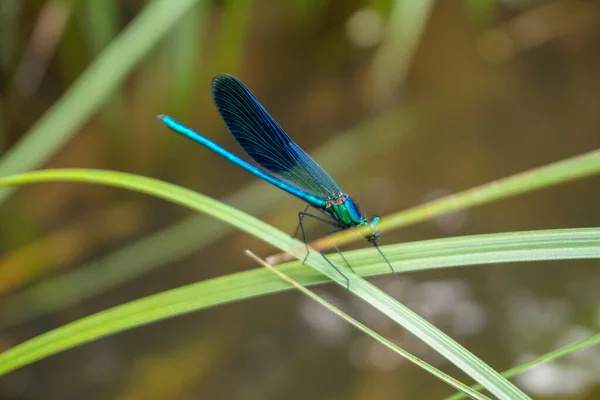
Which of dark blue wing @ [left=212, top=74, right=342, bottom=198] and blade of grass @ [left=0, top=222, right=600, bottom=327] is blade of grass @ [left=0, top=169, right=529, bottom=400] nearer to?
blade of grass @ [left=0, top=222, right=600, bottom=327]

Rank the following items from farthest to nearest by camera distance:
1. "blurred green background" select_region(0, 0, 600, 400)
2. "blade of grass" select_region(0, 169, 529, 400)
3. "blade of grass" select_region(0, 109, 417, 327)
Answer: "blade of grass" select_region(0, 109, 417, 327) < "blurred green background" select_region(0, 0, 600, 400) < "blade of grass" select_region(0, 169, 529, 400)

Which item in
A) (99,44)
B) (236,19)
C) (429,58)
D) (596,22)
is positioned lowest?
(99,44)

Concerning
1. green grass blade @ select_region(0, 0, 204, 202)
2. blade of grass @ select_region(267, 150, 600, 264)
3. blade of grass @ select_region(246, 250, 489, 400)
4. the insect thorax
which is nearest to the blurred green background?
green grass blade @ select_region(0, 0, 204, 202)

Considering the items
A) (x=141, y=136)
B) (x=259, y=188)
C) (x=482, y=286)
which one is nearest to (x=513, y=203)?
(x=482, y=286)

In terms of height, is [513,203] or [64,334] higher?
[513,203]

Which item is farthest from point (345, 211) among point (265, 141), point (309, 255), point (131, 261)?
point (131, 261)

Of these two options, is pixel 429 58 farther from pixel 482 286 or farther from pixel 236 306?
pixel 236 306

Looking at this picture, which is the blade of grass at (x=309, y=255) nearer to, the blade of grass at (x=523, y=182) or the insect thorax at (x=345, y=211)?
the blade of grass at (x=523, y=182)
